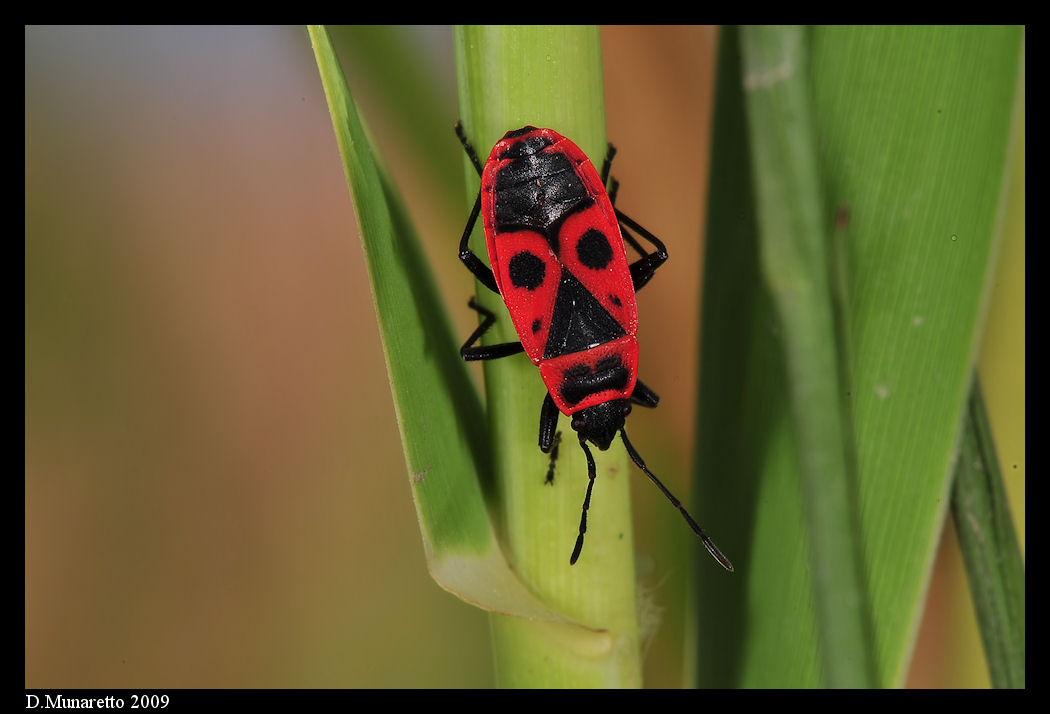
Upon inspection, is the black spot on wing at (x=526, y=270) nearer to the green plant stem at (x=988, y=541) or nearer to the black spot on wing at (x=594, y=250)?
the black spot on wing at (x=594, y=250)

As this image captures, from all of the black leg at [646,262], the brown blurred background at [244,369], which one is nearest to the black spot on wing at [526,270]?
the black leg at [646,262]

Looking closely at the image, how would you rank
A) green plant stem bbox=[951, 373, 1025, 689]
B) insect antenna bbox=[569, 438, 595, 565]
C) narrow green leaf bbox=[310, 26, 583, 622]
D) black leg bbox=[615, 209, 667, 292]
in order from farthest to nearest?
black leg bbox=[615, 209, 667, 292] < green plant stem bbox=[951, 373, 1025, 689] < insect antenna bbox=[569, 438, 595, 565] < narrow green leaf bbox=[310, 26, 583, 622]

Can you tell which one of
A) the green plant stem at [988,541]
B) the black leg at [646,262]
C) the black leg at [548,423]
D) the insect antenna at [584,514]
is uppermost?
the black leg at [646,262]

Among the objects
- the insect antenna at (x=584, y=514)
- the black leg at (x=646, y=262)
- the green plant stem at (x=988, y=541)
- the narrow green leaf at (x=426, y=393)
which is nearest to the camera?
the narrow green leaf at (x=426, y=393)

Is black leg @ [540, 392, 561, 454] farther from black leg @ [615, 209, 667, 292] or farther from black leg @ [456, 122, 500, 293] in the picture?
black leg @ [615, 209, 667, 292]

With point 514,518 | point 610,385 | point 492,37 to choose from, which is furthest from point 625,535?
point 492,37

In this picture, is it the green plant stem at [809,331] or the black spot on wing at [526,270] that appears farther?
the black spot on wing at [526,270]

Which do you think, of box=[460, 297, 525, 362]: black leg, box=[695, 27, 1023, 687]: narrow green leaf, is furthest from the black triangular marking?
box=[695, 27, 1023, 687]: narrow green leaf

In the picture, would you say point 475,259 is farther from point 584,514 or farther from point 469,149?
point 584,514
